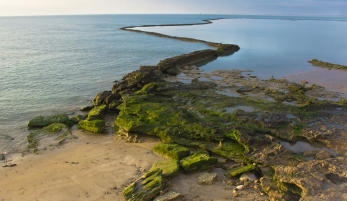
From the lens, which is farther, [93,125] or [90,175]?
[93,125]

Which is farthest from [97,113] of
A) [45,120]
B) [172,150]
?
[172,150]

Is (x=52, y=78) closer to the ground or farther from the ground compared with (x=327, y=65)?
closer to the ground

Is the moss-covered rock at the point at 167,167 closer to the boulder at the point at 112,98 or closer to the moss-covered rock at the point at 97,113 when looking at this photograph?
the moss-covered rock at the point at 97,113

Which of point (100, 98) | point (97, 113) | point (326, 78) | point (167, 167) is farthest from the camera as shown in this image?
point (326, 78)

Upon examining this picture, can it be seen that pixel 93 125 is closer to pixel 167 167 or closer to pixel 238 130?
pixel 167 167

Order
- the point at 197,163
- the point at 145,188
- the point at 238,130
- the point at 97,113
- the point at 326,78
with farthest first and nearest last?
the point at 326,78 < the point at 97,113 < the point at 238,130 < the point at 197,163 < the point at 145,188

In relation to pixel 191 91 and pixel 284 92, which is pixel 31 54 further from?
pixel 284 92

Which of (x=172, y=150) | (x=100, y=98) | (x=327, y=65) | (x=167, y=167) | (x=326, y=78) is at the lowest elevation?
(x=167, y=167)
